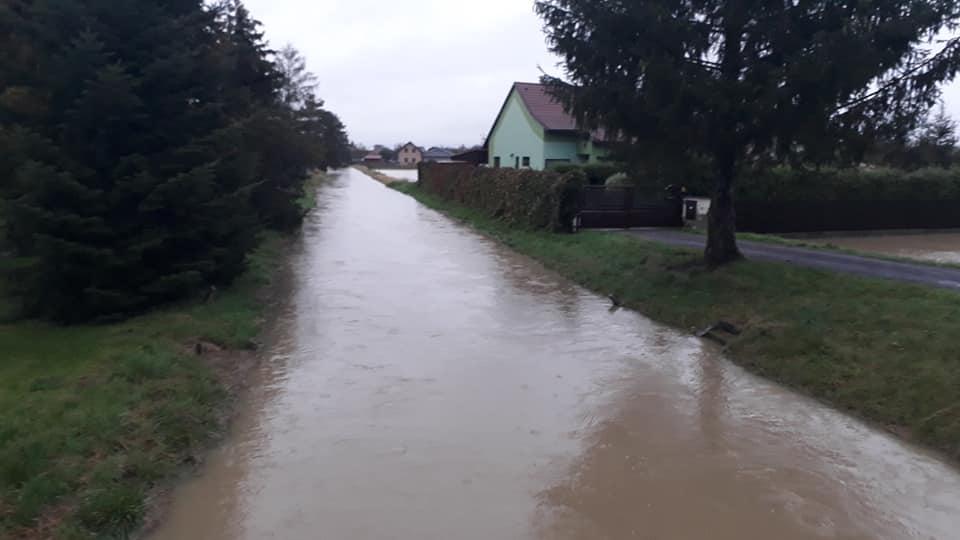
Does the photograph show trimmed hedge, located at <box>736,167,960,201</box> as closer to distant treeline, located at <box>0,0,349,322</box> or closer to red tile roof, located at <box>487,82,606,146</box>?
red tile roof, located at <box>487,82,606,146</box>

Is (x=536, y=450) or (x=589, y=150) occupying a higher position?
(x=589, y=150)

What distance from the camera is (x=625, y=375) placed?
8.98 m

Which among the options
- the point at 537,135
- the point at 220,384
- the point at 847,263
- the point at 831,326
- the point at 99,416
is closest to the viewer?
the point at 99,416

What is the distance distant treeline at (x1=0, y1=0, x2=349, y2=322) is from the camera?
31.8 ft

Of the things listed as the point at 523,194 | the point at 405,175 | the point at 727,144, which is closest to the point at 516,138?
the point at 523,194

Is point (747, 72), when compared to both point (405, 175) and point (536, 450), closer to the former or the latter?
point (536, 450)

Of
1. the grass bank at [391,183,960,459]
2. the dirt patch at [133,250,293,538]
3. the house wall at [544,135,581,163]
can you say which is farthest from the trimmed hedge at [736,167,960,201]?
the dirt patch at [133,250,293,538]

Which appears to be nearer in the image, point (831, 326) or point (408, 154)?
point (831, 326)

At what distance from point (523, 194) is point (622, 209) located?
11.9 feet

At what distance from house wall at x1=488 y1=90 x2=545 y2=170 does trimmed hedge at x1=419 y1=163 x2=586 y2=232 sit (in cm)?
343

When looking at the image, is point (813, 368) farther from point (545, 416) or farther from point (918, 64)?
point (918, 64)

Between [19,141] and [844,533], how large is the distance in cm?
1051

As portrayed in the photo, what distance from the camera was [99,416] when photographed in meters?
6.19

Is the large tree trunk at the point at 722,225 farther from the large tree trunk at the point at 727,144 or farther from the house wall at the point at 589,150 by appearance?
the house wall at the point at 589,150
